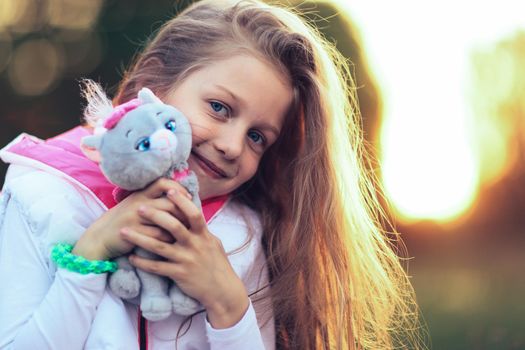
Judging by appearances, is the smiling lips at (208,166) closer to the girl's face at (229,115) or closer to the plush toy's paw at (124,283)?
the girl's face at (229,115)

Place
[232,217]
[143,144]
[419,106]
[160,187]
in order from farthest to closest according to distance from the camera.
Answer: [419,106] < [232,217] < [160,187] < [143,144]

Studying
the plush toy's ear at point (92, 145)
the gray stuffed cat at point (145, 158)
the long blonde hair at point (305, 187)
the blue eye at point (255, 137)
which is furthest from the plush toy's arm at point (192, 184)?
the long blonde hair at point (305, 187)

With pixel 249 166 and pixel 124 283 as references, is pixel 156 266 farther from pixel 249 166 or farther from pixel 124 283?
pixel 249 166

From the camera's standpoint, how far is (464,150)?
1324 centimetres

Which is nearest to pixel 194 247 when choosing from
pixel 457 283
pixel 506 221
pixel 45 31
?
pixel 457 283

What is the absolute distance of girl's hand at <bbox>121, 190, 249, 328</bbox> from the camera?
226cm

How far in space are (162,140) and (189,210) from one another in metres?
0.25

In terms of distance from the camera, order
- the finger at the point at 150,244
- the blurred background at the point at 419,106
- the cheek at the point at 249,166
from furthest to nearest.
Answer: the blurred background at the point at 419,106 < the cheek at the point at 249,166 < the finger at the point at 150,244

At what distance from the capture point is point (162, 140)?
7.01 ft

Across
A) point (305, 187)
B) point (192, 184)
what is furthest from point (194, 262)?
point (305, 187)

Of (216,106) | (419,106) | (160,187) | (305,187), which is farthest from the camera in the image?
(419,106)

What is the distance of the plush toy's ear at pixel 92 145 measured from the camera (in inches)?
85.4

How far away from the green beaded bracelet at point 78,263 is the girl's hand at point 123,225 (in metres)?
0.02

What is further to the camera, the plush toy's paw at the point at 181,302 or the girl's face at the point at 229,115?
the girl's face at the point at 229,115
